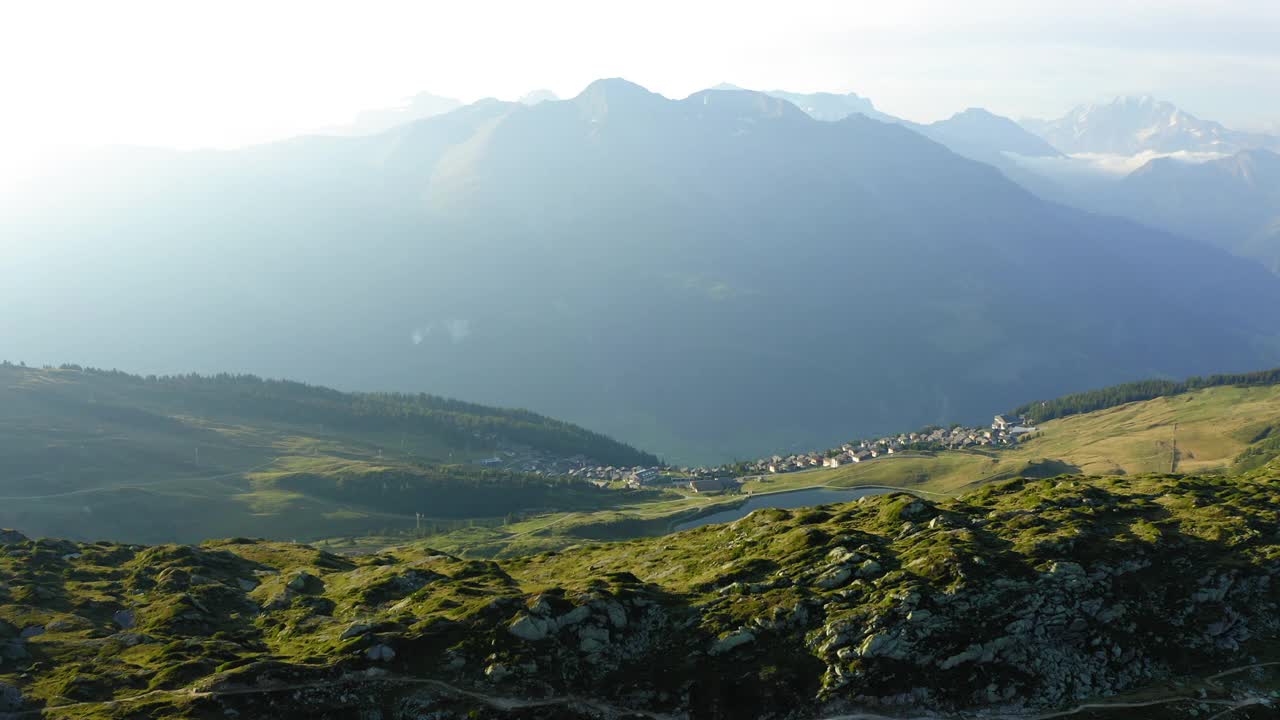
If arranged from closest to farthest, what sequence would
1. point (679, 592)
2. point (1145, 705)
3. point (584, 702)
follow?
1. point (1145, 705)
2. point (584, 702)
3. point (679, 592)

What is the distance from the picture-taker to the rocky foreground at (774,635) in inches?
1966

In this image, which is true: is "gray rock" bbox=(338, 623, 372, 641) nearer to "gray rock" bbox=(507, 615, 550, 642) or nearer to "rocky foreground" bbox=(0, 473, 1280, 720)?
"rocky foreground" bbox=(0, 473, 1280, 720)

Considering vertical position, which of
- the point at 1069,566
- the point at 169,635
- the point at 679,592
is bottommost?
the point at 169,635

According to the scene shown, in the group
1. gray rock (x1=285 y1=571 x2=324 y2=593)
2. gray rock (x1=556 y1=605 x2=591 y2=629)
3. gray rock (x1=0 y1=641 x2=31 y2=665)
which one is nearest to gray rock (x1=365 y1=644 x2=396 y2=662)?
gray rock (x1=556 y1=605 x2=591 y2=629)

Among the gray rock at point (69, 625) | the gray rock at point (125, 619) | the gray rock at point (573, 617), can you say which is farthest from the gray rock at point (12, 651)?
the gray rock at point (573, 617)

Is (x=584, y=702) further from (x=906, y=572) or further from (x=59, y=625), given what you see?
(x=59, y=625)

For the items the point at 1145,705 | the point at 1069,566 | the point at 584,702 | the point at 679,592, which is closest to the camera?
the point at 1145,705

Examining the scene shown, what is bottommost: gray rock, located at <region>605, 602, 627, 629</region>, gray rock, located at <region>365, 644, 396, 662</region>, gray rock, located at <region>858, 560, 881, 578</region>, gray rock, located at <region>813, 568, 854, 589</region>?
gray rock, located at <region>365, 644, 396, 662</region>

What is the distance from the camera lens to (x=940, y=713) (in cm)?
4797

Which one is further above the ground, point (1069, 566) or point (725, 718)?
point (1069, 566)

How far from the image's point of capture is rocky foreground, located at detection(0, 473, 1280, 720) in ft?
164

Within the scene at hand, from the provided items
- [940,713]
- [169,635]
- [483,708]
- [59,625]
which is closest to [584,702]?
[483,708]

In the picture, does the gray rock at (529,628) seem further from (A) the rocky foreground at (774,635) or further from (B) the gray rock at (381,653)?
(B) the gray rock at (381,653)

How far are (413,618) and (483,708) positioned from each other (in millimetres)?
13238
